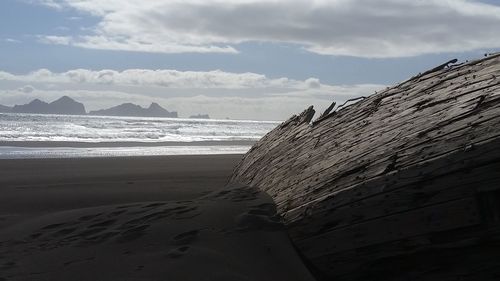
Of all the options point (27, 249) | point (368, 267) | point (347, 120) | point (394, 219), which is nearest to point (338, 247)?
point (368, 267)

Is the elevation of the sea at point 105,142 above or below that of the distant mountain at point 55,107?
below

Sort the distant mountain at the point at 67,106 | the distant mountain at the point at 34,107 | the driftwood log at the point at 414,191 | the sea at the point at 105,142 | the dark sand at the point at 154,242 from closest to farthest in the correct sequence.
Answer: the driftwood log at the point at 414,191 < the dark sand at the point at 154,242 < the sea at the point at 105,142 < the distant mountain at the point at 34,107 < the distant mountain at the point at 67,106

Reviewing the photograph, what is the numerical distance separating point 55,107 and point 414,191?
5242 inches

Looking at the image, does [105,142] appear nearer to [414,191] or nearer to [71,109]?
[414,191]

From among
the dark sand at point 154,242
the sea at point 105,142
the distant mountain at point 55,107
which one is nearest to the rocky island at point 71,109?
the distant mountain at point 55,107

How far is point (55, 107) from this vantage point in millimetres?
126125

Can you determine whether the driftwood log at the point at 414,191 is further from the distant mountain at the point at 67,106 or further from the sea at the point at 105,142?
the distant mountain at the point at 67,106

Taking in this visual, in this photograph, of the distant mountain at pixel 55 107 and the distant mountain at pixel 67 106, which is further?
the distant mountain at pixel 67 106

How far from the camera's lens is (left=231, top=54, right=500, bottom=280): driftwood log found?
333 cm

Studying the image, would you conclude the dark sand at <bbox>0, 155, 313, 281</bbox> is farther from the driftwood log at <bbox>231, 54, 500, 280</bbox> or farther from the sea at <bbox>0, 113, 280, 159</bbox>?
the sea at <bbox>0, 113, 280, 159</bbox>

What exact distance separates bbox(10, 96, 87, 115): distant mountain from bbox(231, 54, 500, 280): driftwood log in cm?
12331

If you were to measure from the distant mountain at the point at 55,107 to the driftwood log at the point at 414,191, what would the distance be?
4855 inches

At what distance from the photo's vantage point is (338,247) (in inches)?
151

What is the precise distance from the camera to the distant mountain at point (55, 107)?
11825cm
